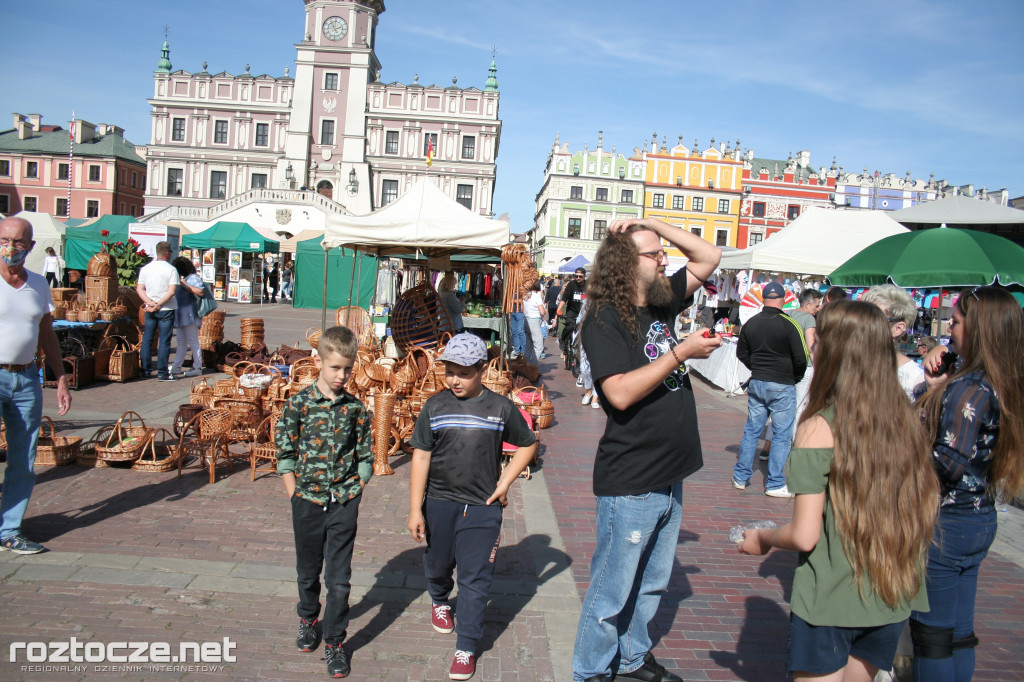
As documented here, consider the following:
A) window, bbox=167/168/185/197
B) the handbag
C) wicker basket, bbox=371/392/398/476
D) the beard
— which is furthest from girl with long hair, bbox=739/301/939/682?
window, bbox=167/168/185/197

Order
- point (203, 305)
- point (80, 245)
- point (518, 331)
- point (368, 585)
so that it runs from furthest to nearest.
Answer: point (80, 245)
point (518, 331)
point (203, 305)
point (368, 585)

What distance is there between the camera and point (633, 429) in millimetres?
2691

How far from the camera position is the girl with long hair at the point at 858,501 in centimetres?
209

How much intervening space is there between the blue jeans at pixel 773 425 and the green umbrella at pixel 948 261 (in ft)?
10.1

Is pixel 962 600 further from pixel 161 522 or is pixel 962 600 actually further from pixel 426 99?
pixel 426 99

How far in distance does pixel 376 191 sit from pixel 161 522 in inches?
1774

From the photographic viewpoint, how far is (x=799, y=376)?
20.6 ft

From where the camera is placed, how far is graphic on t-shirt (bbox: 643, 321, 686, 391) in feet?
8.79

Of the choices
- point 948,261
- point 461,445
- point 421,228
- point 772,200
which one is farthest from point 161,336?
point 772,200

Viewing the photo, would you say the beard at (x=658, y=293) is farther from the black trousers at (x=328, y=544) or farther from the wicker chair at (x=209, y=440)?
the wicker chair at (x=209, y=440)

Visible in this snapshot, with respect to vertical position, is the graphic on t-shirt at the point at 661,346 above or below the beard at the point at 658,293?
below

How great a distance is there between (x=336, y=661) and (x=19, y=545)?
8.06 feet

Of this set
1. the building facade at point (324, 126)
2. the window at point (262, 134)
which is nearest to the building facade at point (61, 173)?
the building facade at point (324, 126)

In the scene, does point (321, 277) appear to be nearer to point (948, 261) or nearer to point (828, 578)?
point (948, 261)
